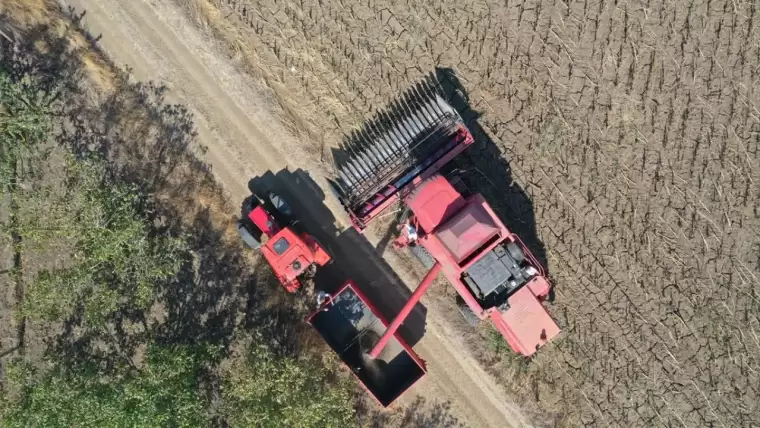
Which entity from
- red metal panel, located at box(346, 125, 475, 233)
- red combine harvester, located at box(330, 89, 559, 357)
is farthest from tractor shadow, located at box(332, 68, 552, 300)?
red metal panel, located at box(346, 125, 475, 233)

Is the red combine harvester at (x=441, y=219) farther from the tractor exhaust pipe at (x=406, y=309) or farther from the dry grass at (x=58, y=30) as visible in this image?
the dry grass at (x=58, y=30)

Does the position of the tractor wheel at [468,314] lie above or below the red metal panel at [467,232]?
below

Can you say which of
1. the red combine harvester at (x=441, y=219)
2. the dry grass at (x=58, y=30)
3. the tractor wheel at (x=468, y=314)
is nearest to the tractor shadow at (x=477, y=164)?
the red combine harvester at (x=441, y=219)

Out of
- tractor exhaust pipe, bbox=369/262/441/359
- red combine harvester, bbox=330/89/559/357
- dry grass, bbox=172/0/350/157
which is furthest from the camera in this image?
dry grass, bbox=172/0/350/157

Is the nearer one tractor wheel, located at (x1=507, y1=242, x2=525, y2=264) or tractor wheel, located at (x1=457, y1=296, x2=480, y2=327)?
tractor wheel, located at (x1=507, y1=242, x2=525, y2=264)

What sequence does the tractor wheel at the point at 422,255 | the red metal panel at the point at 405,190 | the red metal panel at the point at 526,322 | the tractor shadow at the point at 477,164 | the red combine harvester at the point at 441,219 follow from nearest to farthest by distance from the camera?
the red combine harvester at the point at 441,219, the red metal panel at the point at 526,322, the red metal panel at the point at 405,190, the tractor wheel at the point at 422,255, the tractor shadow at the point at 477,164

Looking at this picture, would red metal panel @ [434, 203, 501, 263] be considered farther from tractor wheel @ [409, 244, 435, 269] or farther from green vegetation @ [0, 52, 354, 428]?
green vegetation @ [0, 52, 354, 428]
